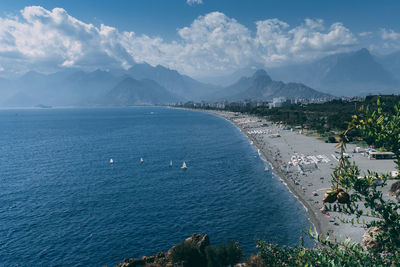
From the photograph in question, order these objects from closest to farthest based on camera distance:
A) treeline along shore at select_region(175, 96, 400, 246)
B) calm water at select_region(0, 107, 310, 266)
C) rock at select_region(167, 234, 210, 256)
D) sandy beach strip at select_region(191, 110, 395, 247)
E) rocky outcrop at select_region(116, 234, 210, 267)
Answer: rocky outcrop at select_region(116, 234, 210, 267), rock at select_region(167, 234, 210, 256), calm water at select_region(0, 107, 310, 266), sandy beach strip at select_region(191, 110, 395, 247), treeline along shore at select_region(175, 96, 400, 246)

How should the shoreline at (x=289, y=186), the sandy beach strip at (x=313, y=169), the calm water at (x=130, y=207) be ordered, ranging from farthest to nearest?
the shoreline at (x=289, y=186) < the sandy beach strip at (x=313, y=169) < the calm water at (x=130, y=207)

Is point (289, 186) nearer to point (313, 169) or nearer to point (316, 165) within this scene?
point (313, 169)

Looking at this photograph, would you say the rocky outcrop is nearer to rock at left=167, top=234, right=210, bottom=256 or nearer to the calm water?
rock at left=167, top=234, right=210, bottom=256

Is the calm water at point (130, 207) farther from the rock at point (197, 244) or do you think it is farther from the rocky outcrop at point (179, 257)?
the rock at point (197, 244)

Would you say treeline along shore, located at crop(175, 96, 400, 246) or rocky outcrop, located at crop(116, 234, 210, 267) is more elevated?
treeline along shore, located at crop(175, 96, 400, 246)

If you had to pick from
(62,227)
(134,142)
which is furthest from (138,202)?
(134,142)

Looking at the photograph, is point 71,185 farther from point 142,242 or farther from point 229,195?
Answer: point 229,195

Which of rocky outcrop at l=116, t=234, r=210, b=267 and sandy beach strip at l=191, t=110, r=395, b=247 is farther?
sandy beach strip at l=191, t=110, r=395, b=247

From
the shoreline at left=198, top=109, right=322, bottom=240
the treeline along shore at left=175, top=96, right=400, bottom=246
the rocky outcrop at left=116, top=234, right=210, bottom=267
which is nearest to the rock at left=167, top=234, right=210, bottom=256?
the rocky outcrop at left=116, top=234, right=210, bottom=267

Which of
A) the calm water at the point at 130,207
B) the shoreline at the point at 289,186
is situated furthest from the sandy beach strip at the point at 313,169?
the calm water at the point at 130,207
